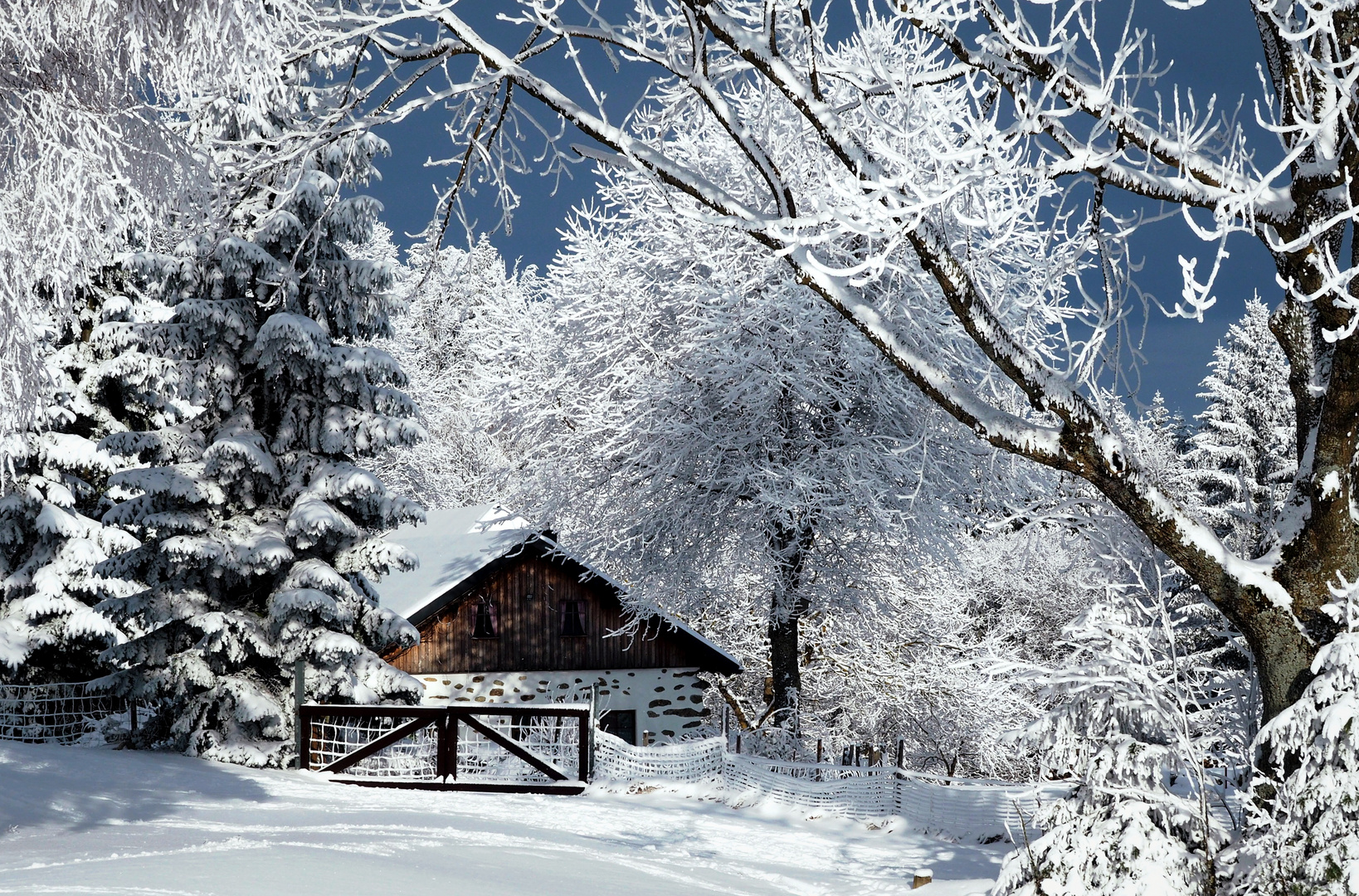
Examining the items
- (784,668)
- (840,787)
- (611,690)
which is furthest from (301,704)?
(611,690)

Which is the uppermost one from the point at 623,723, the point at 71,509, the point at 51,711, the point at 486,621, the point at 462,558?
the point at 71,509

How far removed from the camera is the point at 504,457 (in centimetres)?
3606

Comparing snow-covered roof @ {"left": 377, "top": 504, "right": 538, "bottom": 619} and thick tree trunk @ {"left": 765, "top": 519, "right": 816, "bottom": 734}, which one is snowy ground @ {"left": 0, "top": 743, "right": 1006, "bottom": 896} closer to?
thick tree trunk @ {"left": 765, "top": 519, "right": 816, "bottom": 734}

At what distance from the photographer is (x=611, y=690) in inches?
916

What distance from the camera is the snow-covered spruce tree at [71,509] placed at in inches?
692

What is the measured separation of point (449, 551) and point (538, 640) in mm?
2741

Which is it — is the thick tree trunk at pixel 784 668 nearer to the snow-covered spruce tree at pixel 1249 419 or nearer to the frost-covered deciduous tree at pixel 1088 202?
the frost-covered deciduous tree at pixel 1088 202

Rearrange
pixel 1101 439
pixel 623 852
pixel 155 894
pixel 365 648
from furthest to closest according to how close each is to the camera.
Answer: pixel 365 648 < pixel 623 852 < pixel 1101 439 < pixel 155 894

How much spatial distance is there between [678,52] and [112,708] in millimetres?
16259

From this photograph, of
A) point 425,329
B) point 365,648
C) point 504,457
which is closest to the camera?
point 365,648

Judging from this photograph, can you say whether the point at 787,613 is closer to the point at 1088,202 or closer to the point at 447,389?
the point at 1088,202

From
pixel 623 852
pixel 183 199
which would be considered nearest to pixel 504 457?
pixel 623 852

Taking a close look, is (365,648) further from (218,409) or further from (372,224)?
(372,224)

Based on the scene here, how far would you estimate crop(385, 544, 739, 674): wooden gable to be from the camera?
22.1 meters
